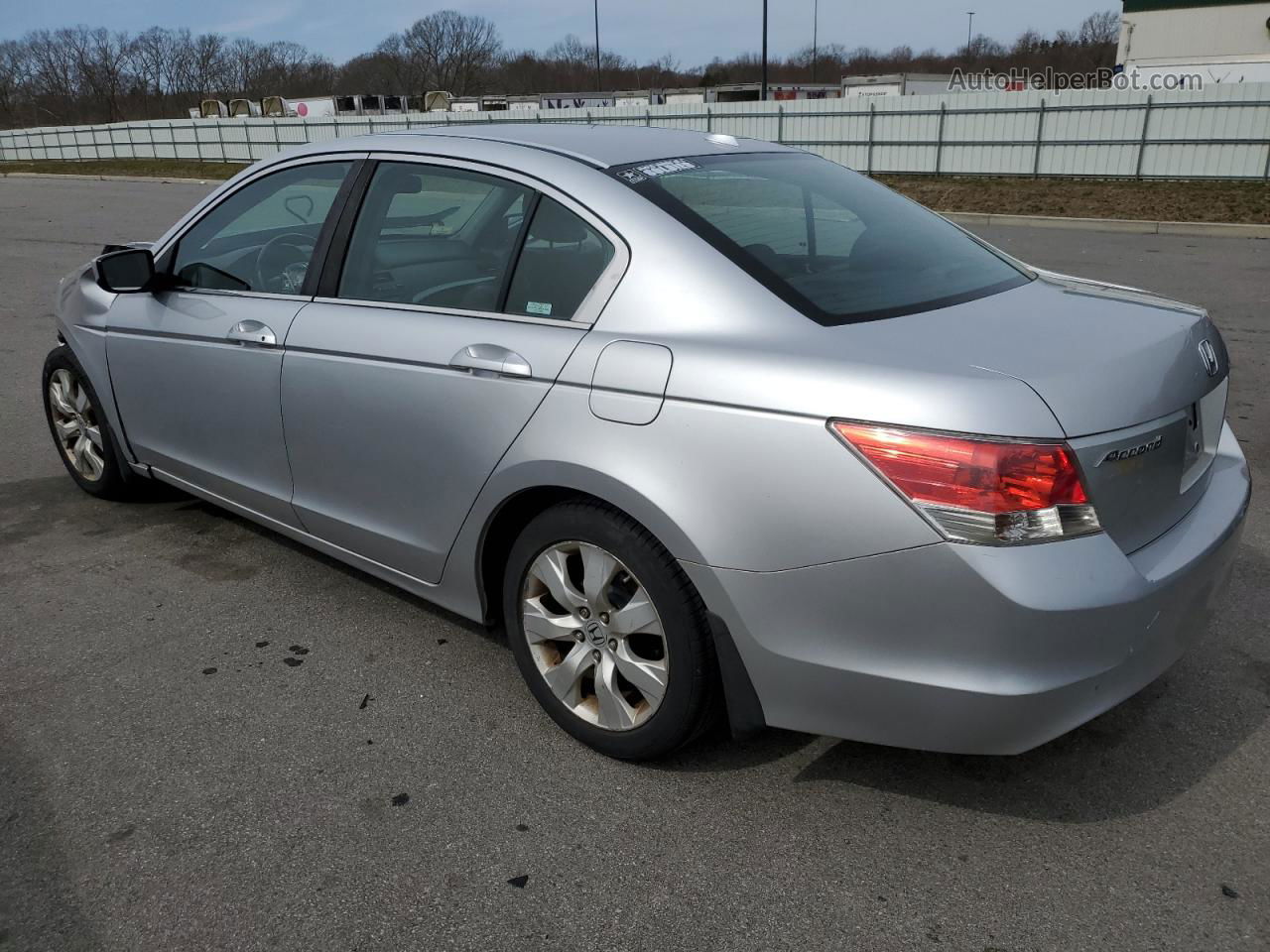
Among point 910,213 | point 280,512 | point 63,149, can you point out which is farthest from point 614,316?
point 63,149

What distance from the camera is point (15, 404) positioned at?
272 inches

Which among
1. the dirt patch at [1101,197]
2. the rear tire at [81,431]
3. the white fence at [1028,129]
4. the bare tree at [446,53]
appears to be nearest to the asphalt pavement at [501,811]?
the rear tire at [81,431]

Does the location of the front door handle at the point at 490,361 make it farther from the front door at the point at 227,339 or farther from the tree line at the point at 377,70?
the tree line at the point at 377,70

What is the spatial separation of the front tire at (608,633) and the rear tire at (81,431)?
2612mm

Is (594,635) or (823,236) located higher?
(823,236)

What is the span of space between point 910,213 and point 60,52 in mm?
106654

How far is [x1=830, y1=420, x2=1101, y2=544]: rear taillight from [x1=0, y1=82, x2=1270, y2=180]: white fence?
60.5 ft

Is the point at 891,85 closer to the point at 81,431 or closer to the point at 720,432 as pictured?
the point at 81,431

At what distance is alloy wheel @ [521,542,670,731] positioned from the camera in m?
2.70

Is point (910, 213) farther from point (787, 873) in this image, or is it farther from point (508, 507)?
point (787, 873)

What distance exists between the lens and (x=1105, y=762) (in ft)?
9.34

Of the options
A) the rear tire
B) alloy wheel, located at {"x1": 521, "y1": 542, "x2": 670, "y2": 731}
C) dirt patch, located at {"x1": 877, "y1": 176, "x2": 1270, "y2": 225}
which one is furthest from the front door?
dirt patch, located at {"x1": 877, "y1": 176, "x2": 1270, "y2": 225}

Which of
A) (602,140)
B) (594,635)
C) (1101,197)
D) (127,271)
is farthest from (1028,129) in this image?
(594,635)

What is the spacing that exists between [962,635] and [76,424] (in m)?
4.30
